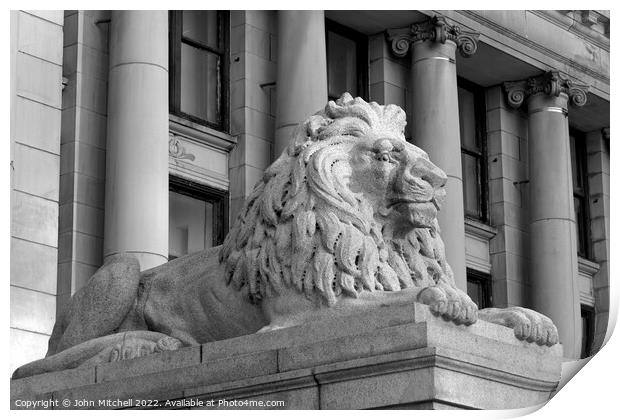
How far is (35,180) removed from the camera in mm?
20281

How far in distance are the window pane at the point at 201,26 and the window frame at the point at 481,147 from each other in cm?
625

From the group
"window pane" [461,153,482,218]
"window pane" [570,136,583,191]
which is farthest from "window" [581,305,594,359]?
"window pane" [461,153,482,218]

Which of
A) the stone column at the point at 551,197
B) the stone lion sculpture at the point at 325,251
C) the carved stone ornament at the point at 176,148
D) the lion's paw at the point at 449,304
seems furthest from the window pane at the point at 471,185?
the lion's paw at the point at 449,304

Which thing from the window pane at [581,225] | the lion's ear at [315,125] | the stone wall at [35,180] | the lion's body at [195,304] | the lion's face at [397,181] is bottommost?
the lion's body at [195,304]

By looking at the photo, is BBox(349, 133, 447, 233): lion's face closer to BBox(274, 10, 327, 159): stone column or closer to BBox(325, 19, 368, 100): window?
BBox(274, 10, 327, 159): stone column

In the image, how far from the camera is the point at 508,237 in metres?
30.5

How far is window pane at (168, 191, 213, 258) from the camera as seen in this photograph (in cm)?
2444

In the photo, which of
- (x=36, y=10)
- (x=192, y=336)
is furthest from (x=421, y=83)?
(x=192, y=336)

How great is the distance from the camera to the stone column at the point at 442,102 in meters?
26.6

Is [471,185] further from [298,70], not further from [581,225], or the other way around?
[298,70]

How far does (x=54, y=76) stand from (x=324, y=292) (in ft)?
38.0

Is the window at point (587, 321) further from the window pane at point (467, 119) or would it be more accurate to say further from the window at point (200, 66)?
the window at point (200, 66)

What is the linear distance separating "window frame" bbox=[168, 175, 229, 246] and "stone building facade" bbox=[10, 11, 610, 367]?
0.03 metres

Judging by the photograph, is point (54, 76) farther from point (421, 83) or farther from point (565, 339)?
point (565, 339)
